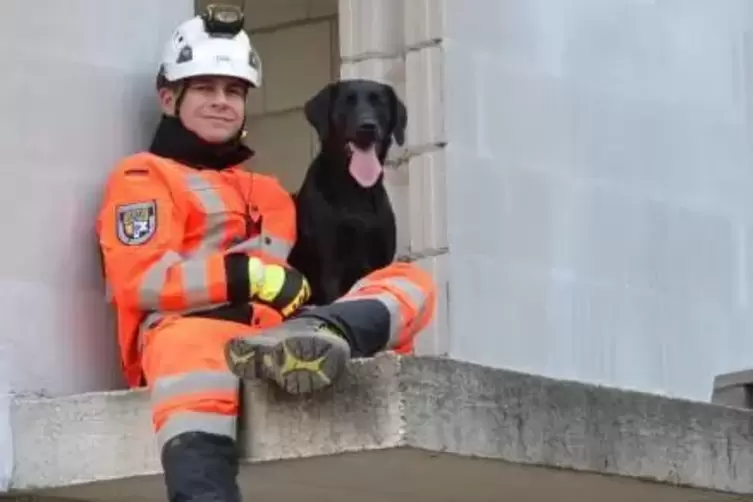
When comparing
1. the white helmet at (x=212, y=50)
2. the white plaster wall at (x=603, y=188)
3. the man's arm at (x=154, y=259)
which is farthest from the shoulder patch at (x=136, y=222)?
the white plaster wall at (x=603, y=188)

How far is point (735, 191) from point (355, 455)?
524 cm

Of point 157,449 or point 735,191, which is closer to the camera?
point 157,449

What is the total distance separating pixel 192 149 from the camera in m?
6.58

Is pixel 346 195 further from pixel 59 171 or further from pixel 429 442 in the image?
pixel 429 442

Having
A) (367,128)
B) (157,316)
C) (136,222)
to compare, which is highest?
(367,128)

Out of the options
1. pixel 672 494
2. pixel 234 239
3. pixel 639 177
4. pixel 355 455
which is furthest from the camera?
→ pixel 639 177

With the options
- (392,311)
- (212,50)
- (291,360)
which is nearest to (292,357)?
(291,360)

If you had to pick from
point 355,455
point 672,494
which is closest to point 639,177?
point 672,494

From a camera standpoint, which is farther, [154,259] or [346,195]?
[346,195]

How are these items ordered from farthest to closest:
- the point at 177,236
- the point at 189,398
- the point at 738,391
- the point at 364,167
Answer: the point at 738,391
the point at 364,167
the point at 177,236
the point at 189,398

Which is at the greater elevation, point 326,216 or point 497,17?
point 497,17

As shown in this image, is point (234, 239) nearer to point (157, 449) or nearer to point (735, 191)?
point (157, 449)

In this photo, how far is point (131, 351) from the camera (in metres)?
6.50

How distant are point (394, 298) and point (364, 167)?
46cm
